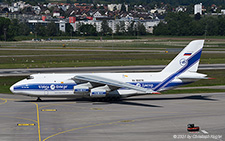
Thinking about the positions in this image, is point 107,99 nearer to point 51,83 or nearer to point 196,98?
point 51,83

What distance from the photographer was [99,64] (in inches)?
3733

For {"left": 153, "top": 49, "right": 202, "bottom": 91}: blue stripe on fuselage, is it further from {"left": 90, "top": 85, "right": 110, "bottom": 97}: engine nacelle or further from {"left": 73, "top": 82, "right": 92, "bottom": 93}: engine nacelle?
{"left": 73, "top": 82, "right": 92, "bottom": 93}: engine nacelle

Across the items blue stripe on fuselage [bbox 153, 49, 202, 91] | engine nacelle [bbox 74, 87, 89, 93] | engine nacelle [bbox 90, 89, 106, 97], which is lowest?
engine nacelle [bbox 90, 89, 106, 97]

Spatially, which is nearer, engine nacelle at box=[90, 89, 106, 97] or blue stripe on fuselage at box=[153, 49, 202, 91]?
engine nacelle at box=[90, 89, 106, 97]

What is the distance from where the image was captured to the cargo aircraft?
50906 mm

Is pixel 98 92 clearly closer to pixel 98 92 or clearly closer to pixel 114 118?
pixel 98 92

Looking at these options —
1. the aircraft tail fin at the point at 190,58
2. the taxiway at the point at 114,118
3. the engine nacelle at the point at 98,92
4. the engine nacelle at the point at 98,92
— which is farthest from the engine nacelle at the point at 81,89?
the aircraft tail fin at the point at 190,58

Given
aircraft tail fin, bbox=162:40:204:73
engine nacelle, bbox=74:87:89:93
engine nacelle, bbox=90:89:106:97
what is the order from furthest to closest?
aircraft tail fin, bbox=162:40:204:73 < engine nacelle, bbox=74:87:89:93 < engine nacelle, bbox=90:89:106:97

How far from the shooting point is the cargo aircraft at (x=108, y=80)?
167ft

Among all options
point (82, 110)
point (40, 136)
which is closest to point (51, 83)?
point (82, 110)

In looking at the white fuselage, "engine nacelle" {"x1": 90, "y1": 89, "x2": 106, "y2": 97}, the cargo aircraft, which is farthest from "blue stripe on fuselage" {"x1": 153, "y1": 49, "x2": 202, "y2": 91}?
"engine nacelle" {"x1": 90, "y1": 89, "x2": 106, "y2": 97}

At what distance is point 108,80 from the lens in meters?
50.2

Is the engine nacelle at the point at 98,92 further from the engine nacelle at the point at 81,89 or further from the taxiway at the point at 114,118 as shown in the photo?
the taxiway at the point at 114,118

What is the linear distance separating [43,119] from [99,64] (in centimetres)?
5407
